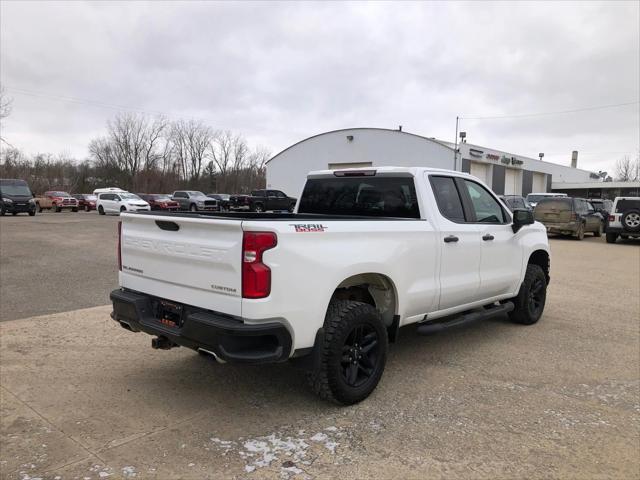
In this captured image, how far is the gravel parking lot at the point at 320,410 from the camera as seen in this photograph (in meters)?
3.11

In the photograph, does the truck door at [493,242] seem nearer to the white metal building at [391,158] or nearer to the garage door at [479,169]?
the white metal building at [391,158]

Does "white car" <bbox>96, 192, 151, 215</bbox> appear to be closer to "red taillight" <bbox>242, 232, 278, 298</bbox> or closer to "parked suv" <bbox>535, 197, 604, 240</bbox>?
"parked suv" <bbox>535, 197, 604, 240</bbox>

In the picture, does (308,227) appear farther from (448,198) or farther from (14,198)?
(14,198)

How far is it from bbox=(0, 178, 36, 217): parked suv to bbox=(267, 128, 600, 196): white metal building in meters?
21.1

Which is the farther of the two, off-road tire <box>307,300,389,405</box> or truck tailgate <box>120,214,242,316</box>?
off-road tire <box>307,300,389,405</box>

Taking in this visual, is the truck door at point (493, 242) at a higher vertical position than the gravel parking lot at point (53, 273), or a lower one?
higher

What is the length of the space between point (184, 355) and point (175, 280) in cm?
169

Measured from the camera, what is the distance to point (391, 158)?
41812mm

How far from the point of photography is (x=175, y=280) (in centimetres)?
372

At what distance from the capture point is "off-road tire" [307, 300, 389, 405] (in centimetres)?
365

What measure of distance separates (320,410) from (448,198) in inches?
96.9

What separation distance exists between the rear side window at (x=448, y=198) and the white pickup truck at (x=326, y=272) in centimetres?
2

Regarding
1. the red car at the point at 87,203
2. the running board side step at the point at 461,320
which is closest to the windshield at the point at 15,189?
the red car at the point at 87,203

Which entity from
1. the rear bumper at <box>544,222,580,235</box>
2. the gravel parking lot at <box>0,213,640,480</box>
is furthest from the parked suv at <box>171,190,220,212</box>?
the gravel parking lot at <box>0,213,640,480</box>
